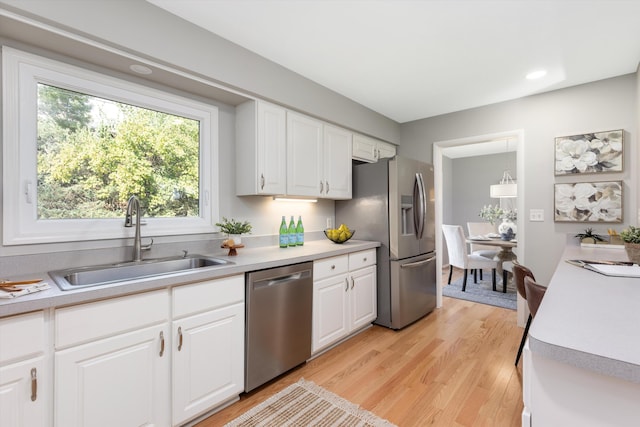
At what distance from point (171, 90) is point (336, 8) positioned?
131cm

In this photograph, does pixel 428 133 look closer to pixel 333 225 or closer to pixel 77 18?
pixel 333 225

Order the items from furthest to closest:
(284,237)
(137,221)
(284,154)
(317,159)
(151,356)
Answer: (317,159), (284,237), (284,154), (137,221), (151,356)

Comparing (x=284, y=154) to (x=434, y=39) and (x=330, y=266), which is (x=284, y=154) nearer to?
(x=330, y=266)

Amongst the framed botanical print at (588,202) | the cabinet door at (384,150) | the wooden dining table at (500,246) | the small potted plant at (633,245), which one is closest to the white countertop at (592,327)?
the small potted plant at (633,245)

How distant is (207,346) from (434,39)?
256 cm

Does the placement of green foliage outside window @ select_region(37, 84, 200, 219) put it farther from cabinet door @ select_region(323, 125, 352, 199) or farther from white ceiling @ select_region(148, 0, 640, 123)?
cabinet door @ select_region(323, 125, 352, 199)

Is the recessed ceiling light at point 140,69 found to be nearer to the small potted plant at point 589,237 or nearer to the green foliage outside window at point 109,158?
the green foliage outside window at point 109,158

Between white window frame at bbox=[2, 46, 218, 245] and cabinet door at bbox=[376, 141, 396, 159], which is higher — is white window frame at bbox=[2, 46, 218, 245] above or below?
below

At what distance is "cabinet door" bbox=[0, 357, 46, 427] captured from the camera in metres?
1.10

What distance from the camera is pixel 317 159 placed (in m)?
2.90

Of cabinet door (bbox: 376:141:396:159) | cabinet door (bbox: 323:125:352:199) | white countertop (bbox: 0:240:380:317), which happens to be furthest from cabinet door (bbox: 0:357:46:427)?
cabinet door (bbox: 376:141:396:159)

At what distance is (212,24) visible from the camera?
1.97m

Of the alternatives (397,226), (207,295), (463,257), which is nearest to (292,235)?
(397,226)

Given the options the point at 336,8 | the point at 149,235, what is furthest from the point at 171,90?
the point at 336,8
